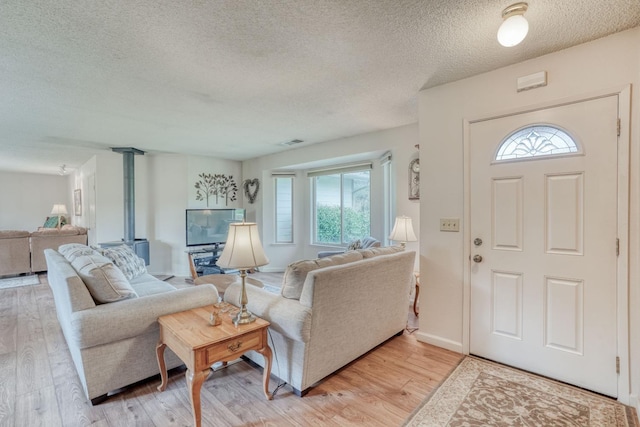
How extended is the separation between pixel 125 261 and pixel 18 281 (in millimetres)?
3651

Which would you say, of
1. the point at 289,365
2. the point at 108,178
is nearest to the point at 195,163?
the point at 108,178

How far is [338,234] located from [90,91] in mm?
4076

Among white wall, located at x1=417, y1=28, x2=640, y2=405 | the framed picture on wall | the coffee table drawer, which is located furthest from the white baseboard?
the framed picture on wall

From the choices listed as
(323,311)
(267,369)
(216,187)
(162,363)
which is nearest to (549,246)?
(323,311)

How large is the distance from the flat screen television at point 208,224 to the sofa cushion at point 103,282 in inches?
142

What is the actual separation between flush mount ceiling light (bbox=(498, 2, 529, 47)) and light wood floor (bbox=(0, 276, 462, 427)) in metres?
2.27

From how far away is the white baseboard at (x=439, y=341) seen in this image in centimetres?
252

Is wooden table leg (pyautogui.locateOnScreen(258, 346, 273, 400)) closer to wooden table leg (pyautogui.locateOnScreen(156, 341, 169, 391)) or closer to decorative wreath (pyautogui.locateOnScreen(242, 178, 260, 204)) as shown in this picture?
wooden table leg (pyautogui.locateOnScreen(156, 341, 169, 391))

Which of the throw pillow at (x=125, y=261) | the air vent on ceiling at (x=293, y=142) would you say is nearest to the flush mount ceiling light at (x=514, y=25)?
the air vent on ceiling at (x=293, y=142)

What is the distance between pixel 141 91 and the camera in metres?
2.71

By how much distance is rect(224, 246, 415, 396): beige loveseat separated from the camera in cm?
188

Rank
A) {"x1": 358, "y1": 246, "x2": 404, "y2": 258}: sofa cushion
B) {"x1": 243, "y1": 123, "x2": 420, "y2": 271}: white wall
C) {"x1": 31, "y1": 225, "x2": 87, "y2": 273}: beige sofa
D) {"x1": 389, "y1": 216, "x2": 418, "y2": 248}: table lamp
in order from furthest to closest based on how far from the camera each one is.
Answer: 1. {"x1": 31, "y1": 225, "x2": 87, "y2": 273}: beige sofa
2. {"x1": 243, "y1": 123, "x2": 420, "y2": 271}: white wall
3. {"x1": 389, "y1": 216, "x2": 418, "y2": 248}: table lamp
4. {"x1": 358, "y1": 246, "x2": 404, "y2": 258}: sofa cushion

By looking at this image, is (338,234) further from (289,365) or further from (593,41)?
(593,41)

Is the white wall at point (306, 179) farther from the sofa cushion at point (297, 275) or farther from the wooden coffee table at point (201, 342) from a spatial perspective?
the wooden coffee table at point (201, 342)
